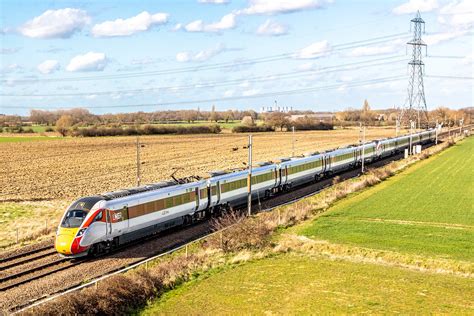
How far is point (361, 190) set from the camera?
167 feet

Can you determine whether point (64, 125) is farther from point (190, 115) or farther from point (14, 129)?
point (190, 115)

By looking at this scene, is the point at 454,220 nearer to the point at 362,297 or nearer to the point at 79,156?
the point at 362,297

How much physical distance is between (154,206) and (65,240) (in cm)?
630

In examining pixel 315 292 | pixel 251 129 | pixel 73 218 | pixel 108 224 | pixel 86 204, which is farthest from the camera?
pixel 251 129

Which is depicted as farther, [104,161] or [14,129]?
[14,129]

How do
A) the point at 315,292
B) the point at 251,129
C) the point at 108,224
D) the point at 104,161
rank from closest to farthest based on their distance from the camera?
the point at 315,292
the point at 108,224
the point at 104,161
the point at 251,129

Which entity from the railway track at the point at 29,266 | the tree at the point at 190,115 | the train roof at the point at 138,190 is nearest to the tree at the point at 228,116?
the tree at the point at 190,115

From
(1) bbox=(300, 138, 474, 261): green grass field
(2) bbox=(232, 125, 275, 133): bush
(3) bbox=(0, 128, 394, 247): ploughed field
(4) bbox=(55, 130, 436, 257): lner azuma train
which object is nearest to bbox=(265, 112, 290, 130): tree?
(2) bbox=(232, 125, 275, 133): bush

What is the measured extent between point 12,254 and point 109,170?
3765 cm

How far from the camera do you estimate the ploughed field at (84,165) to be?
41.5 metres

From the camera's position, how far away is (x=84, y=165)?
70688mm

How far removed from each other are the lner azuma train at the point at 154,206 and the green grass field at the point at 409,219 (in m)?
6.85

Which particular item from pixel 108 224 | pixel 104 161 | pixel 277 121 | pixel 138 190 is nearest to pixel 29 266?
pixel 108 224

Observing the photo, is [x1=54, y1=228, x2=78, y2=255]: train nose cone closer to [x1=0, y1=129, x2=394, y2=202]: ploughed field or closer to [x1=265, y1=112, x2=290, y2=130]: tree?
[x1=0, y1=129, x2=394, y2=202]: ploughed field
